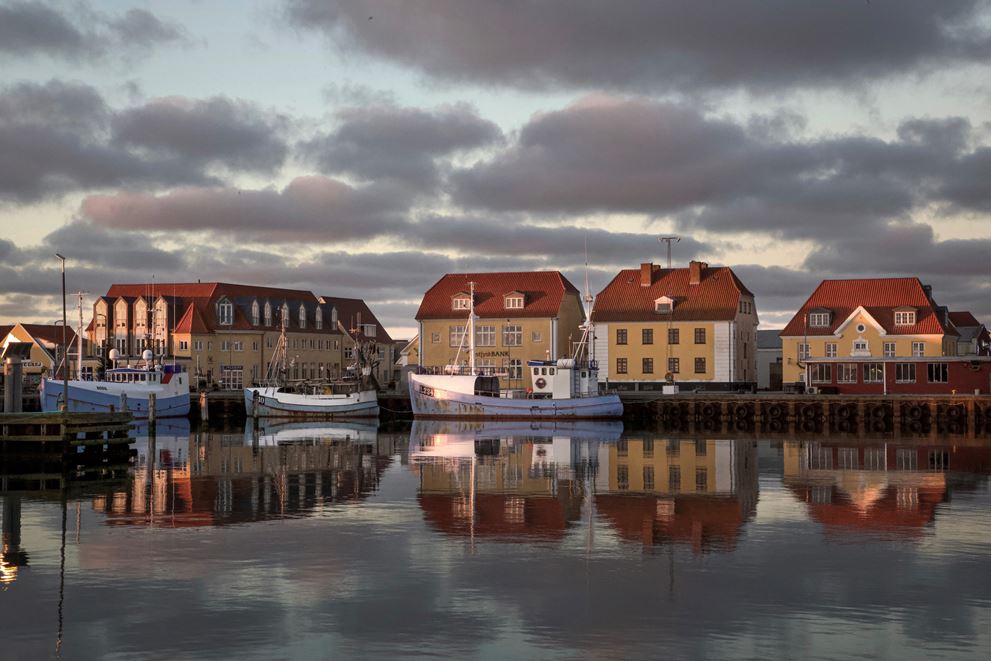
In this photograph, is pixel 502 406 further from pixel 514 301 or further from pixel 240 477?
pixel 240 477

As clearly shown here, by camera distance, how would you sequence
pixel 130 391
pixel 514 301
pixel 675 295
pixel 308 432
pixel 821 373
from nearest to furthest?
pixel 308 432 → pixel 130 391 → pixel 821 373 → pixel 675 295 → pixel 514 301

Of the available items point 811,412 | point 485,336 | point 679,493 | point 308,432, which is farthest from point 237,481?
point 485,336

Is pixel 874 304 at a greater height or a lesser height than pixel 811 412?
greater

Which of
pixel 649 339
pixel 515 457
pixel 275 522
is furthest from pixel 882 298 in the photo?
pixel 275 522

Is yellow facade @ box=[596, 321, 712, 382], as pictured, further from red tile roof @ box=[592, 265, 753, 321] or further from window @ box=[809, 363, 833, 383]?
window @ box=[809, 363, 833, 383]

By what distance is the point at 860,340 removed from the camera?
3287 inches

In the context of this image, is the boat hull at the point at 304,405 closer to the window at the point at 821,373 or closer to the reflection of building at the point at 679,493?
the window at the point at 821,373

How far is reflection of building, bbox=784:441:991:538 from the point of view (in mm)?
23250

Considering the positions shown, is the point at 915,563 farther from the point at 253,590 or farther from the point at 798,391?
the point at 798,391

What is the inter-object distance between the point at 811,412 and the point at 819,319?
16.7m

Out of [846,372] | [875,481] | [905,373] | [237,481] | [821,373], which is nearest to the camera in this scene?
[875,481]

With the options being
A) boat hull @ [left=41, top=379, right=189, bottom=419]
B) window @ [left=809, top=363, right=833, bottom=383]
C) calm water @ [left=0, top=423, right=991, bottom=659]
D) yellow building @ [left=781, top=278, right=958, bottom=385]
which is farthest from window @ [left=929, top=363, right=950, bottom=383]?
boat hull @ [left=41, top=379, right=189, bottom=419]

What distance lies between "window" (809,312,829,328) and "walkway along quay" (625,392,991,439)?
13.8 metres

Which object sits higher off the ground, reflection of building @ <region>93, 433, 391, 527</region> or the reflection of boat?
the reflection of boat
